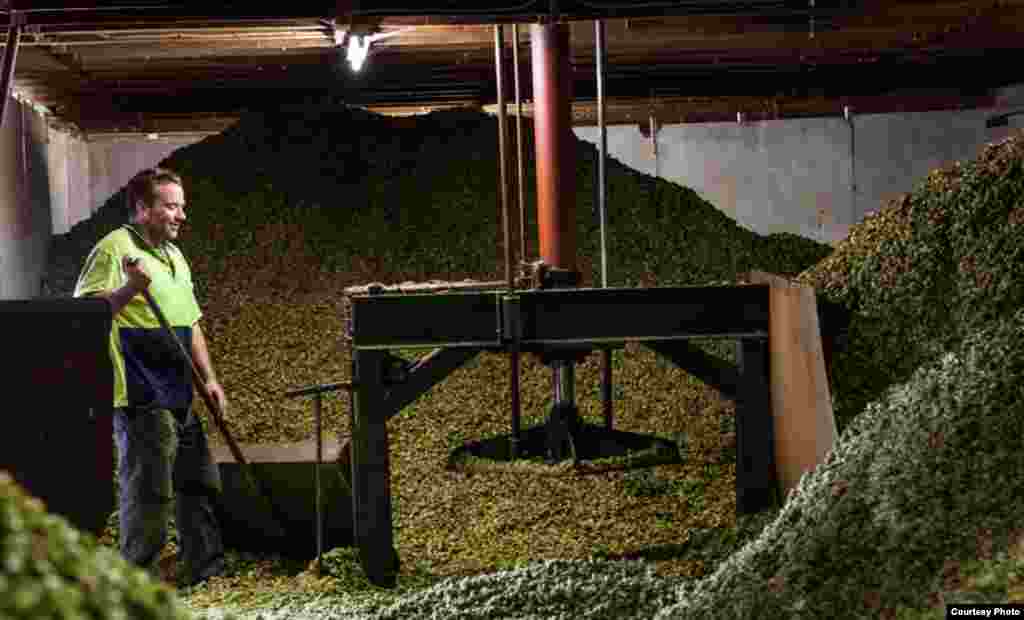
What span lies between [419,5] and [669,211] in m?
4.84

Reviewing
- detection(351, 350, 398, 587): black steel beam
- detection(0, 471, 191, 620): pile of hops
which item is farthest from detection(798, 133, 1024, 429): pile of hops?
detection(0, 471, 191, 620): pile of hops

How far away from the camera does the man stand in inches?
213

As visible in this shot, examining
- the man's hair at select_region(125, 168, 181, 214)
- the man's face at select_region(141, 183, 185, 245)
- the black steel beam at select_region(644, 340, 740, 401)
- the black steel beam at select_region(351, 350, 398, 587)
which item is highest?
the man's hair at select_region(125, 168, 181, 214)

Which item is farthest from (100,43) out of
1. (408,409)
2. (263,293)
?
(408,409)

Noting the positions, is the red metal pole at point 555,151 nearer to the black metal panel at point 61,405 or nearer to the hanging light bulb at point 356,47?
the hanging light bulb at point 356,47

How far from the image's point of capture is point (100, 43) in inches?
336

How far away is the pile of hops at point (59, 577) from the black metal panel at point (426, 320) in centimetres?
320

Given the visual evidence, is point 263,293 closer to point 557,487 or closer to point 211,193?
point 211,193

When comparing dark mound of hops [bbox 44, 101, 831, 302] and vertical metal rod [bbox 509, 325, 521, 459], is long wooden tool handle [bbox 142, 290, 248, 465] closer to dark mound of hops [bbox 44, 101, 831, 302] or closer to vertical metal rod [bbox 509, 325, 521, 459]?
vertical metal rod [bbox 509, 325, 521, 459]

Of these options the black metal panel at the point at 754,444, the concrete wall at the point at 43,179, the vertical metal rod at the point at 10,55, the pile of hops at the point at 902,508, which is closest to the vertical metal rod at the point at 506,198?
the black metal panel at the point at 754,444

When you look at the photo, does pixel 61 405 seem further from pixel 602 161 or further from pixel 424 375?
pixel 602 161

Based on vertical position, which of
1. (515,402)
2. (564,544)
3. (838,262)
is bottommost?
(564,544)

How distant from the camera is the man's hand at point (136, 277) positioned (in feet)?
17.1

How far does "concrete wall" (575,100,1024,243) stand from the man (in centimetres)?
764
